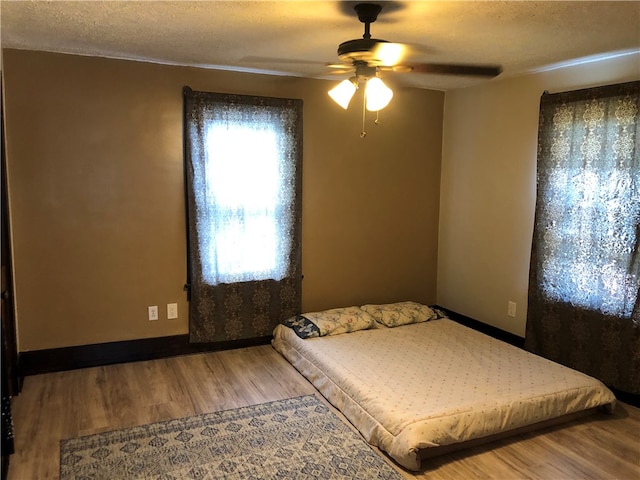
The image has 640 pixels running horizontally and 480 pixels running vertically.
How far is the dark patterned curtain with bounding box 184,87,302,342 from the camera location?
3.78 meters

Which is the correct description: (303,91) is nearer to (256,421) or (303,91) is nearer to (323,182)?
(323,182)

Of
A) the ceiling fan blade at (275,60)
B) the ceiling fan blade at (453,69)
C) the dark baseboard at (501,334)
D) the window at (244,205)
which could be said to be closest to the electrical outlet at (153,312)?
the window at (244,205)

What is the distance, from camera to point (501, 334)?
4180 millimetres

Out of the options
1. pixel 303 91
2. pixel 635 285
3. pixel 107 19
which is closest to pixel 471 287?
pixel 635 285

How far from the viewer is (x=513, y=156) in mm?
3992

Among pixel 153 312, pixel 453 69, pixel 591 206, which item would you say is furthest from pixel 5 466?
pixel 591 206

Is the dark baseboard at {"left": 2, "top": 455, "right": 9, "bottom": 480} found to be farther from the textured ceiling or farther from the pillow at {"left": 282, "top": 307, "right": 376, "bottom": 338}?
the textured ceiling

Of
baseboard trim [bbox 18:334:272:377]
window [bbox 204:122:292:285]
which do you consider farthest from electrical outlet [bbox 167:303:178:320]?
window [bbox 204:122:292:285]

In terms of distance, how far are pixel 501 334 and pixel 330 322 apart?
1.43m

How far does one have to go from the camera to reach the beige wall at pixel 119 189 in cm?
339

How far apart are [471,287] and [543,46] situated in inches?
84.6

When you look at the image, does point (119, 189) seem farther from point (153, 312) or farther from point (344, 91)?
point (344, 91)

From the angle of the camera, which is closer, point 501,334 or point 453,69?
point 453,69

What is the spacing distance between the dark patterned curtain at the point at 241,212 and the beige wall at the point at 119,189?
12cm
